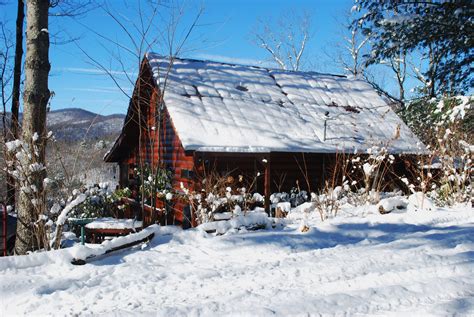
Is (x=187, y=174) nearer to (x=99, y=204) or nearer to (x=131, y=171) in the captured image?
(x=99, y=204)

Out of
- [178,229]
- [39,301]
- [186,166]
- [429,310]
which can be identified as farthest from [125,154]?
[429,310]

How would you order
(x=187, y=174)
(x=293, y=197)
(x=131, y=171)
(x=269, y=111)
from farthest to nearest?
(x=131, y=171) < (x=269, y=111) < (x=293, y=197) < (x=187, y=174)

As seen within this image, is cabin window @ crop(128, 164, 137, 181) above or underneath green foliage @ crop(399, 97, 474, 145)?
underneath

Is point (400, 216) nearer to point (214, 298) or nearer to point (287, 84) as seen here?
point (214, 298)

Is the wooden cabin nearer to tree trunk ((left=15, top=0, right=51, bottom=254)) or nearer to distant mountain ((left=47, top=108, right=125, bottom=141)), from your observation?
distant mountain ((left=47, top=108, right=125, bottom=141))

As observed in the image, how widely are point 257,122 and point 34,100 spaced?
6830 mm

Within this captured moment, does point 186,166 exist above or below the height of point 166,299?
above

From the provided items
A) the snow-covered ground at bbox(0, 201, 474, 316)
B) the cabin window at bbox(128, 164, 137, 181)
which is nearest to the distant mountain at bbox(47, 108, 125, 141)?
the snow-covered ground at bbox(0, 201, 474, 316)

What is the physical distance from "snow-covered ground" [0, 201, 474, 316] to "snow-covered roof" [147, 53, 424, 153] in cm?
454

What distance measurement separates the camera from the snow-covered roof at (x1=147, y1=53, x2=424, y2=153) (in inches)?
410

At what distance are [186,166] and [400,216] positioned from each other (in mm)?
6424

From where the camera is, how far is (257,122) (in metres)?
11.5

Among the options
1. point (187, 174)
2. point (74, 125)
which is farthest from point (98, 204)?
point (74, 125)

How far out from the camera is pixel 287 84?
47.6 feet
